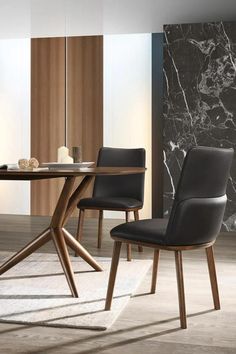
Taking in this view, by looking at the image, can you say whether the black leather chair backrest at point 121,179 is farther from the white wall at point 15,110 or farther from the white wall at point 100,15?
the white wall at point 15,110

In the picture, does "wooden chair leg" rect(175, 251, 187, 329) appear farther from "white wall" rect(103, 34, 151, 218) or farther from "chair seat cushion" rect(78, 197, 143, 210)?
"white wall" rect(103, 34, 151, 218)

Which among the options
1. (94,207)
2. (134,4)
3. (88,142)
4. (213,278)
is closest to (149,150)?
(88,142)

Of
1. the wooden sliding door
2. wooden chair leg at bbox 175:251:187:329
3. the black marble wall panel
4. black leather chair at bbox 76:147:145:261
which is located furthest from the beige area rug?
the wooden sliding door

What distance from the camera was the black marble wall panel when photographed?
500cm

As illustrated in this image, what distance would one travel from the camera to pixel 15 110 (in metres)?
6.11

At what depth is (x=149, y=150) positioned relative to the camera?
590cm

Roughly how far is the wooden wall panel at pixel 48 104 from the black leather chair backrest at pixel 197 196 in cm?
374

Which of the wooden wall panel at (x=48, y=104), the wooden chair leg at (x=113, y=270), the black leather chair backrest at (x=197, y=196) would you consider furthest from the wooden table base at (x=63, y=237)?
the wooden wall panel at (x=48, y=104)

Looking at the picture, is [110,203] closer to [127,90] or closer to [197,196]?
[197,196]

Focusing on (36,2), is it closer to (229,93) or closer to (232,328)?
(229,93)

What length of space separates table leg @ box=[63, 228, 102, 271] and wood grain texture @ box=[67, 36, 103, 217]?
8.47ft

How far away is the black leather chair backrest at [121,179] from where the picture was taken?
13.6ft

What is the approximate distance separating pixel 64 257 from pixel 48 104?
3.32 metres

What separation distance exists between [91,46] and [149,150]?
1.37 m
